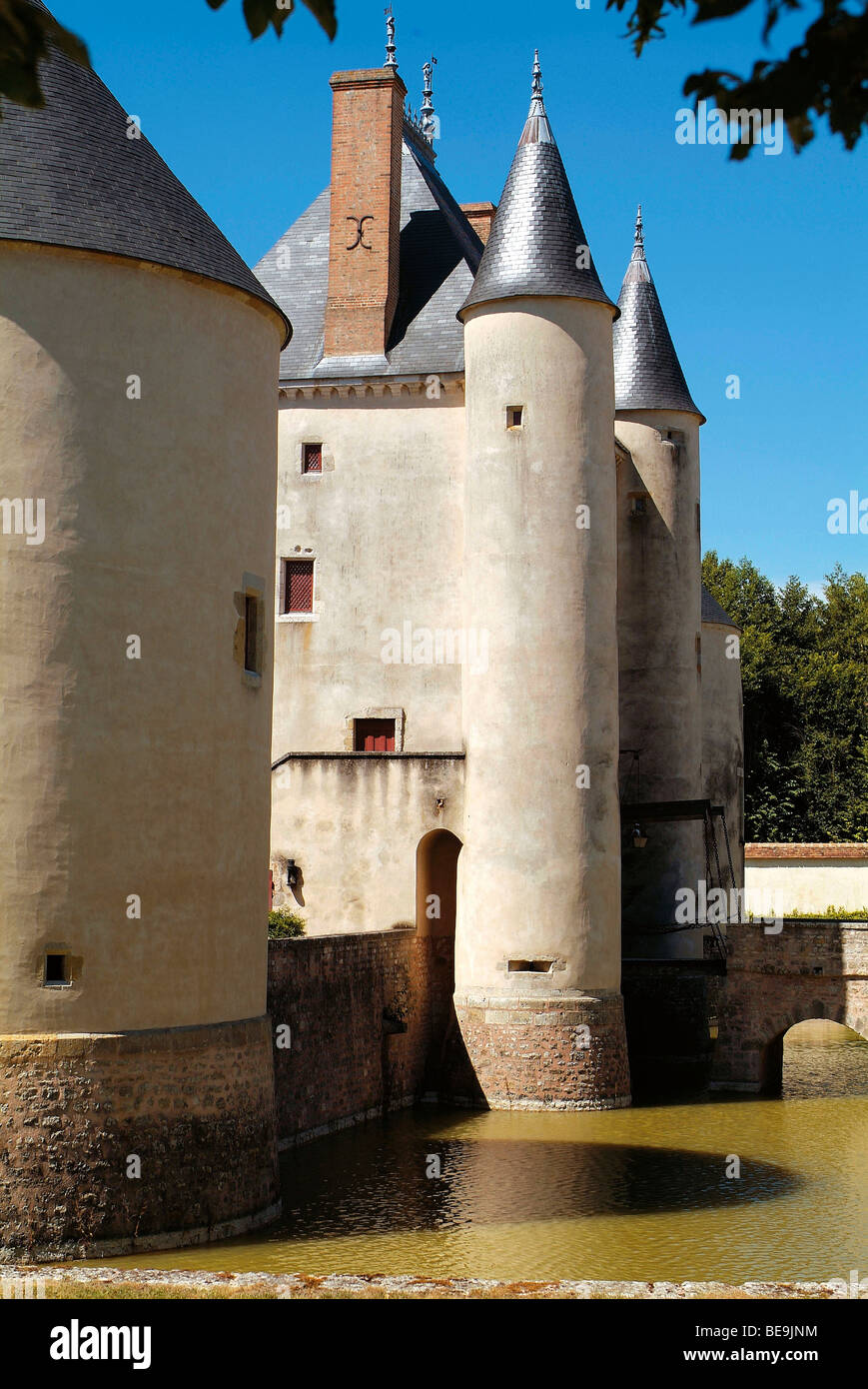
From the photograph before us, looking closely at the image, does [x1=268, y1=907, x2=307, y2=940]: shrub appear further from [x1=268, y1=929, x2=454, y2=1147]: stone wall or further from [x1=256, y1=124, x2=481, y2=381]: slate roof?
[x1=256, y1=124, x2=481, y2=381]: slate roof

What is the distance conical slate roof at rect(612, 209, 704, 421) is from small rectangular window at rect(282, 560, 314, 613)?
8152 mm

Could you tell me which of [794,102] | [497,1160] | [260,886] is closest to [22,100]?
[794,102]

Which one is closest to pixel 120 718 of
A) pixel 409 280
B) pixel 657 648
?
pixel 409 280

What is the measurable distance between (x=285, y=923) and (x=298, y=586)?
7.21 metres

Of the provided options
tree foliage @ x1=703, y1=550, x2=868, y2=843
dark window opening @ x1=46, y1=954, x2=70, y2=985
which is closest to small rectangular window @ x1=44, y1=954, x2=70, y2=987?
dark window opening @ x1=46, y1=954, x2=70, y2=985

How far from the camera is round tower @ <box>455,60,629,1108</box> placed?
81.0ft

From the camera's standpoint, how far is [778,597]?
2228 inches

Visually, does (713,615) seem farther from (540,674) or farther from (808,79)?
(808,79)

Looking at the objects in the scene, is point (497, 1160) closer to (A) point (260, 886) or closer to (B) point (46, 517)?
(A) point (260, 886)

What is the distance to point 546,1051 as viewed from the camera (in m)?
24.3

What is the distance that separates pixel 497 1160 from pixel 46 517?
10.3 meters

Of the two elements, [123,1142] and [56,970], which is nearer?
[123,1142]

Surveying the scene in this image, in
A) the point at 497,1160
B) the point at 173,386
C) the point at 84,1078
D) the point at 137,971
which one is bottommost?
the point at 497,1160

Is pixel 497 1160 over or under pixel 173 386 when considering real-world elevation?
under
